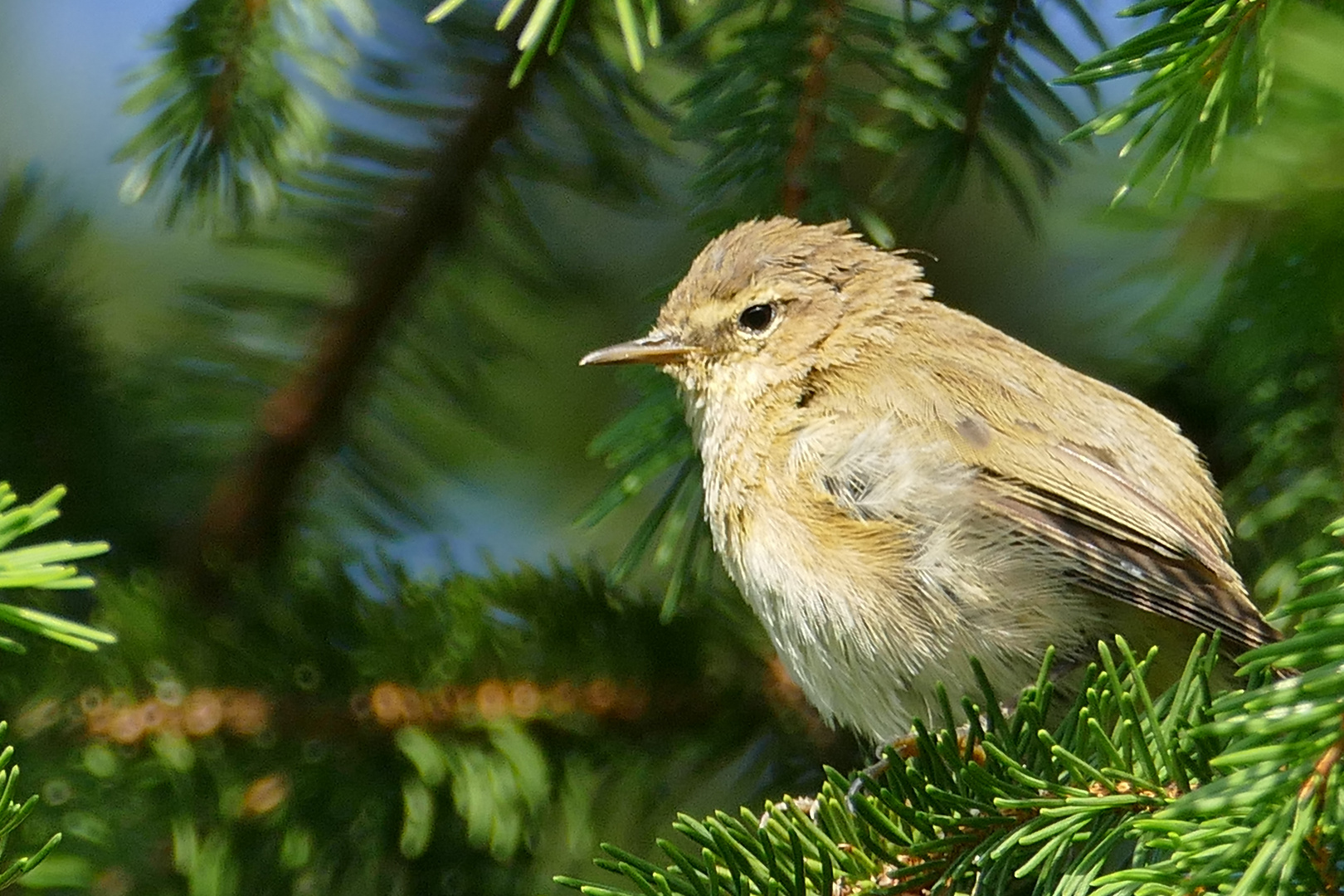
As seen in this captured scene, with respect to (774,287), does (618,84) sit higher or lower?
higher

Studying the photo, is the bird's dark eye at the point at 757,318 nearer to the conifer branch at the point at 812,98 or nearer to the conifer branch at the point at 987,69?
the conifer branch at the point at 812,98

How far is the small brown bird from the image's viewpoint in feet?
7.57

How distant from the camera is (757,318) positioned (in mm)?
3035

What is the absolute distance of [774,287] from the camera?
296 centimetres

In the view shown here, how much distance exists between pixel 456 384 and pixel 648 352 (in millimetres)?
580

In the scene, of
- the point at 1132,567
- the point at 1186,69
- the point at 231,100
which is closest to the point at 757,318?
the point at 1132,567

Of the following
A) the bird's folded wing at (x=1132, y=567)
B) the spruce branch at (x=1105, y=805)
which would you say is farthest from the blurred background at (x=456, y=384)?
the spruce branch at (x=1105, y=805)

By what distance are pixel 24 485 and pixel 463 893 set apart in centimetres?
138

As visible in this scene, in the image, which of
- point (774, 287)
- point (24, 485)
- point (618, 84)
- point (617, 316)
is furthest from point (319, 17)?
point (617, 316)

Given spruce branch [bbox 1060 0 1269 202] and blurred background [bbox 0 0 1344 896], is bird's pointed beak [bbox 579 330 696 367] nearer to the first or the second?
blurred background [bbox 0 0 1344 896]

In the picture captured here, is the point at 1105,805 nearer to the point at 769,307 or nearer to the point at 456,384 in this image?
the point at 769,307

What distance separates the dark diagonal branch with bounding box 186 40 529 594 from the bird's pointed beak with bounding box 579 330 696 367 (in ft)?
1.62

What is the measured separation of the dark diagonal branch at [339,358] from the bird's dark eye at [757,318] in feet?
2.21

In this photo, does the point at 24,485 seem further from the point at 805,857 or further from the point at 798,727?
the point at 805,857
